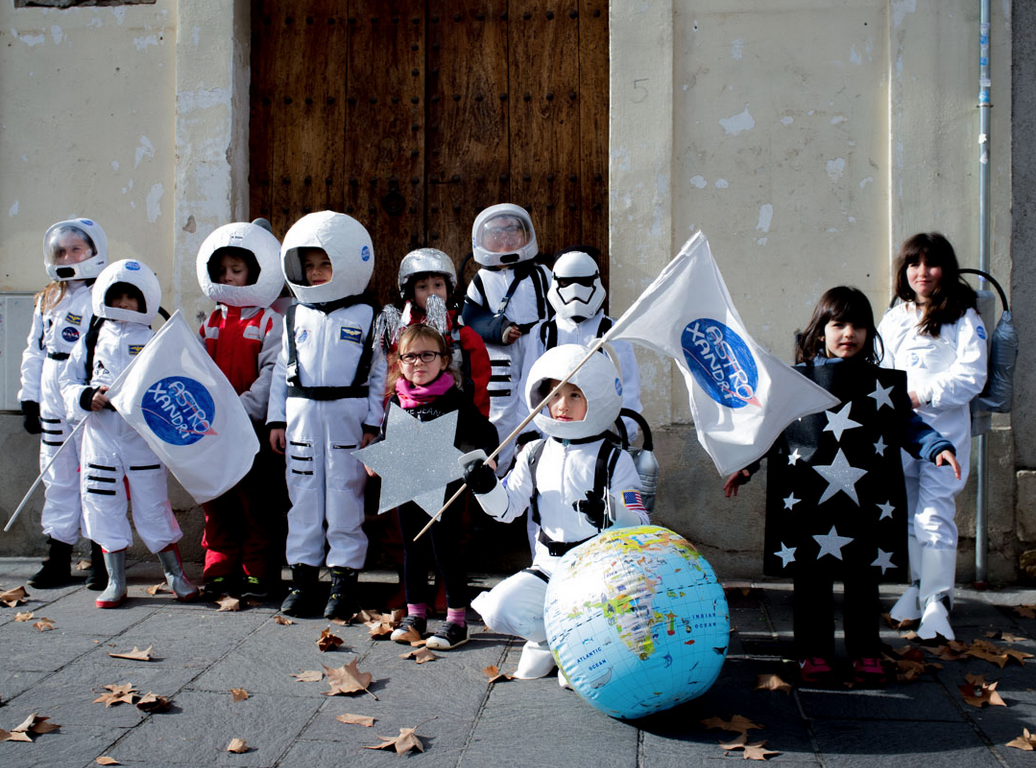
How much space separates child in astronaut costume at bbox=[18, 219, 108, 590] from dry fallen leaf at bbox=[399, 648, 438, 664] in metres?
2.18

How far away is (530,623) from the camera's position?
3854 mm

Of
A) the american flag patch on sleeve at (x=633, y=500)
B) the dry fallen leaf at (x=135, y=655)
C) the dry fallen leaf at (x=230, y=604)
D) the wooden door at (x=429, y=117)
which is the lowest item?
the dry fallen leaf at (x=135, y=655)

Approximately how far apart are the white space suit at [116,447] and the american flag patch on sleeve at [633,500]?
107 inches

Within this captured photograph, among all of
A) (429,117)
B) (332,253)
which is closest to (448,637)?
(332,253)

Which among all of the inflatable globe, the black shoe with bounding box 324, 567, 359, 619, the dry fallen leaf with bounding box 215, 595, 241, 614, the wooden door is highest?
the wooden door

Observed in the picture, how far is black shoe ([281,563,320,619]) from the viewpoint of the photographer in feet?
15.8

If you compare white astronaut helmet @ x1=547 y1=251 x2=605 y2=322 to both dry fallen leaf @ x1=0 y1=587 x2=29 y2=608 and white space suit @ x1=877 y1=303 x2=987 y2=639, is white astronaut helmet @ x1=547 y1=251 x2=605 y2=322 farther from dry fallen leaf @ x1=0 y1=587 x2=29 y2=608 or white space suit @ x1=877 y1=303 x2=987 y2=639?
dry fallen leaf @ x1=0 y1=587 x2=29 y2=608

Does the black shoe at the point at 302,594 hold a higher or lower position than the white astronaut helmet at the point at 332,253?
lower

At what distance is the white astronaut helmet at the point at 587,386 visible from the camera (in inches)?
153

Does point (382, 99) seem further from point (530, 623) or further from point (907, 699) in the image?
point (907, 699)

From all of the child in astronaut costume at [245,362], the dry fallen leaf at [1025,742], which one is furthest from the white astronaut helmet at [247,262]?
the dry fallen leaf at [1025,742]

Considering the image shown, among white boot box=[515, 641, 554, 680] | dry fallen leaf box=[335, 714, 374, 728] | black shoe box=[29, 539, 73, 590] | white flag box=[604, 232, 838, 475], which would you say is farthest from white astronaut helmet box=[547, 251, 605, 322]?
black shoe box=[29, 539, 73, 590]

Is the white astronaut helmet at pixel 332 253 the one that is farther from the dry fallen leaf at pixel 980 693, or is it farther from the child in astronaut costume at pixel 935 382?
the dry fallen leaf at pixel 980 693

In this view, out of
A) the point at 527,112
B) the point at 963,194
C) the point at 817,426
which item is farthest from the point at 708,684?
the point at 527,112
